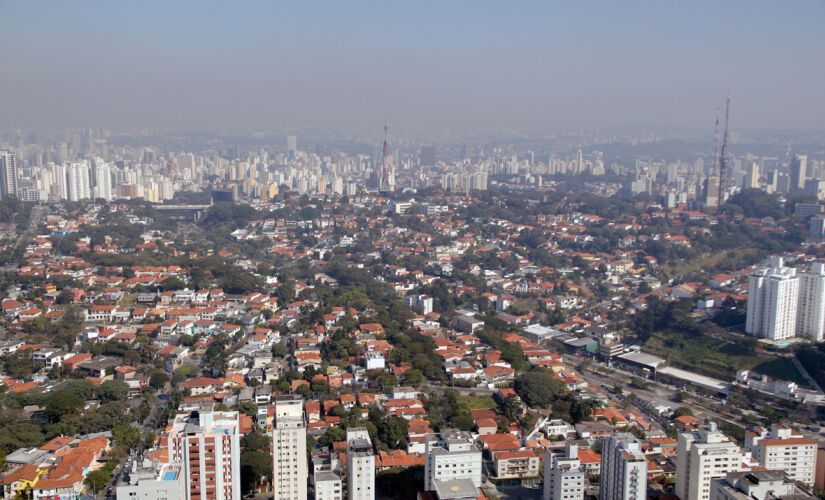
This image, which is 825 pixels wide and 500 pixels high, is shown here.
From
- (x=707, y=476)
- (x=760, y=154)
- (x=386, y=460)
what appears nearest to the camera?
(x=707, y=476)

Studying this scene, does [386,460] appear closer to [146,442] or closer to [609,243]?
[146,442]

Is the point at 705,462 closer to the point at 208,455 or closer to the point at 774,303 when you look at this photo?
the point at 208,455

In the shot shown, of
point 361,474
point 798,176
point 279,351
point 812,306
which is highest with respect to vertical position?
point 798,176

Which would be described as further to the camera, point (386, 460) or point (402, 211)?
point (402, 211)

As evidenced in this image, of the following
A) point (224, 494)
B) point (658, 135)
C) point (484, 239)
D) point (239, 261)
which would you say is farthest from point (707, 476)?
point (658, 135)

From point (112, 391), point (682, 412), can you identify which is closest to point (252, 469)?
point (112, 391)

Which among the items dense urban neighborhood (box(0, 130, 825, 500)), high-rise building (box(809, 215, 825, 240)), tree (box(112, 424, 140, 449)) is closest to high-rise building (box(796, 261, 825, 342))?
dense urban neighborhood (box(0, 130, 825, 500))

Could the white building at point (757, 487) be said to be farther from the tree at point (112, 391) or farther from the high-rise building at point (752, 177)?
the high-rise building at point (752, 177)
